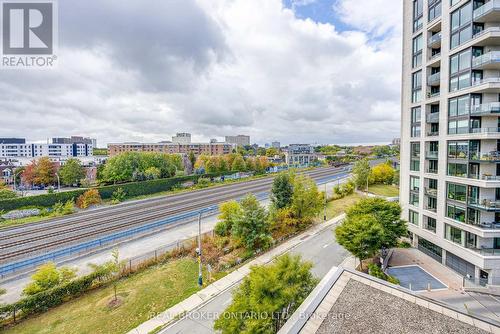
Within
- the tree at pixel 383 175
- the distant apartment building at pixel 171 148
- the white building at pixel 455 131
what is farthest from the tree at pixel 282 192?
the distant apartment building at pixel 171 148

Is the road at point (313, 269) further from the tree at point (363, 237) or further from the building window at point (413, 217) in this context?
the building window at point (413, 217)

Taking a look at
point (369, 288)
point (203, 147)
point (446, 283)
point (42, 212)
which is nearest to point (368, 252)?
point (446, 283)

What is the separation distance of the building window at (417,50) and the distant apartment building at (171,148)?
107 meters

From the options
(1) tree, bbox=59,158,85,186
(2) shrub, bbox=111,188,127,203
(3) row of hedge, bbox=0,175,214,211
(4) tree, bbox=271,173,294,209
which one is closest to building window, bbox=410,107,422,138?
(4) tree, bbox=271,173,294,209

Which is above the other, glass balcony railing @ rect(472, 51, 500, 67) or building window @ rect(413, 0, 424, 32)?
building window @ rect(413, 0, 424, 32)

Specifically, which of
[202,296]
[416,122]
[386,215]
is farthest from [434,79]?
[202,296]

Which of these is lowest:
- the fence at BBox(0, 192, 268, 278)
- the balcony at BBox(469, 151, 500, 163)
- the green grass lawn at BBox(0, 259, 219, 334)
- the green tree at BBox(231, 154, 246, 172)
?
the green grass lawn at BBox(0, 259, 219, 334)

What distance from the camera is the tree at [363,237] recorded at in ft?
67.7

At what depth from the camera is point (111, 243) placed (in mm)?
28438

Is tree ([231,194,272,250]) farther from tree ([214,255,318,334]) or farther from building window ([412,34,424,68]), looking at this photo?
building window ([412,34,424,68])

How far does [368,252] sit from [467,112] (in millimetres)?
14752

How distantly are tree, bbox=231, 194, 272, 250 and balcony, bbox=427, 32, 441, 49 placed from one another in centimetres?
2423

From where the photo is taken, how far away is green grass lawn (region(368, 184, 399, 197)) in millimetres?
56591

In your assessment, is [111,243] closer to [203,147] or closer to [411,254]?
[411,254]
